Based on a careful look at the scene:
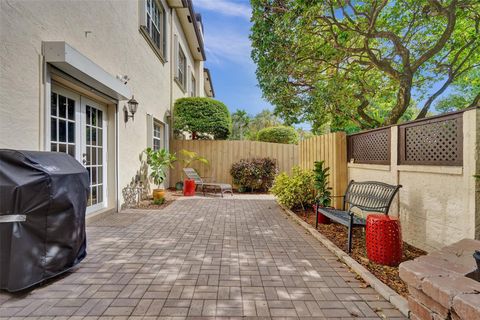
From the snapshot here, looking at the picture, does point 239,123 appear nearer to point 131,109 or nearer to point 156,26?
point 156,26

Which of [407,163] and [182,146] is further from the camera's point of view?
[182,146]

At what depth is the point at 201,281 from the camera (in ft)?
8.82

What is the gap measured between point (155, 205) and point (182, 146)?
398cm

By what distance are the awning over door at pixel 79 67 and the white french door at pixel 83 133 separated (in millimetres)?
405

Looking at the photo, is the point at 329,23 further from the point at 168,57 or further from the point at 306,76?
the point at 168,57

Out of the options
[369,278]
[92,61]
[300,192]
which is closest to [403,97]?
[300,192]

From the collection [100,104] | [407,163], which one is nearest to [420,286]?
[407,163]

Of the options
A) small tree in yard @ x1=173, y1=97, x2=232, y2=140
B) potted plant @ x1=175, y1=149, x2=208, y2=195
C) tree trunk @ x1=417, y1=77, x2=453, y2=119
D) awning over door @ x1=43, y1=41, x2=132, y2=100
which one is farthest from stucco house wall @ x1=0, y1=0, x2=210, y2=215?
tree trunk @ x1=417, y1=77, x2=453, y2=119

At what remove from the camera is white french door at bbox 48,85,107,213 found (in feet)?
13.6

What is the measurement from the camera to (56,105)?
413cm

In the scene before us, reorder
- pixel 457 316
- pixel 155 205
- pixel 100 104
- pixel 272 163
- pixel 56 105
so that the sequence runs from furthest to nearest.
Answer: pixel 272 163, pixel 155 205, pixel 100 104, pixel 56 105, pixel 457 316

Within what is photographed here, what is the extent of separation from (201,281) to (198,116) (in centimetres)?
836

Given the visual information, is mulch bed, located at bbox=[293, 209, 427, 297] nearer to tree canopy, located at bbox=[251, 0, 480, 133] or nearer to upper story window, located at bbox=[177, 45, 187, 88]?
tree canopy, located at bbox=[251, 0, 480, 133]

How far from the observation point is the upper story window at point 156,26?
7840 mm
